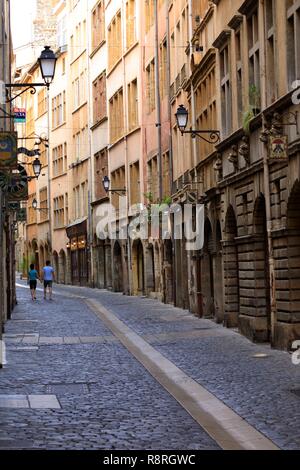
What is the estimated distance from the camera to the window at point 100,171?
61.9 meters

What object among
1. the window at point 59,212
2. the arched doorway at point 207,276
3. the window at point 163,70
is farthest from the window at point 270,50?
the window at point 59,212

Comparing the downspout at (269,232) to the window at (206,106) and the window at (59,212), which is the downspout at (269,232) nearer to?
the window at (206,106)

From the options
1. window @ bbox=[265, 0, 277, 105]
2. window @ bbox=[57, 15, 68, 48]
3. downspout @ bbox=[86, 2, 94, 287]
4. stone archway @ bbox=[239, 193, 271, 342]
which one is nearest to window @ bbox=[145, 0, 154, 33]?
downspout @ bbox=[86, 2, 94, 287]

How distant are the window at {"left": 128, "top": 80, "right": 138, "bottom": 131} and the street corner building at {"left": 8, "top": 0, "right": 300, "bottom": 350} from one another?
0.10 meters

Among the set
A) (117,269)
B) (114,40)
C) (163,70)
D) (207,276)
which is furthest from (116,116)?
(207,276)

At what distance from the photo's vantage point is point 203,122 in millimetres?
32156

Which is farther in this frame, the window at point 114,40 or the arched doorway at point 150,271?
the window at point 114,40

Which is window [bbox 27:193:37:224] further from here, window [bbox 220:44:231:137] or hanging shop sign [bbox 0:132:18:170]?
hanging shop sign [bbox 0:132:18:170]

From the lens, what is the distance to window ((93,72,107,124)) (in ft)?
204

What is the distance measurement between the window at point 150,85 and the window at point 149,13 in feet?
5.60

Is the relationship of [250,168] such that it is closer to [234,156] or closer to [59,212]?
[234,156]

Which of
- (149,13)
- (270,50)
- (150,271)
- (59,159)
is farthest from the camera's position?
(59,159)

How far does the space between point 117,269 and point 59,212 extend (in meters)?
23.2

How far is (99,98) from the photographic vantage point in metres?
63.9
